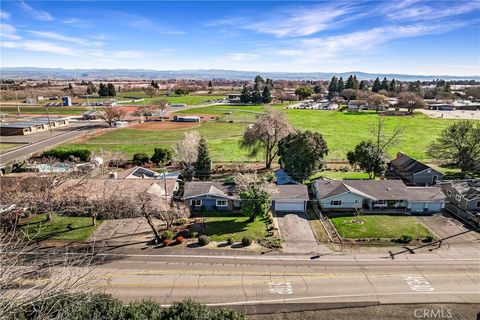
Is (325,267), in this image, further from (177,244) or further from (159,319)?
(159,319)

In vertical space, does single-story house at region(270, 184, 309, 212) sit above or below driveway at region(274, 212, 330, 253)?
above

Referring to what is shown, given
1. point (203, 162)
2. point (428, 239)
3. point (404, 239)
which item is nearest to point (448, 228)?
point (428, 239)

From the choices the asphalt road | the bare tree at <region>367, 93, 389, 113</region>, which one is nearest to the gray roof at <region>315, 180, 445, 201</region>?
the asphalt road

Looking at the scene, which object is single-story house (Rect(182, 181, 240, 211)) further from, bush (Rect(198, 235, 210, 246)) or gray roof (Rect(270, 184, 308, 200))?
bush (Rect(198, 235, 210, 246))

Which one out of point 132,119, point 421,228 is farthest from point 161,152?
point 132,119

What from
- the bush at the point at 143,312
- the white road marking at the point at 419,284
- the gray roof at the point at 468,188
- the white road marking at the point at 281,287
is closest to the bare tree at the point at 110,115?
the white road marking at the point at 281,287

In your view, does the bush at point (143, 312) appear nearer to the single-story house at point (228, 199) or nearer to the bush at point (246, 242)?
the bush at point (246, 242)

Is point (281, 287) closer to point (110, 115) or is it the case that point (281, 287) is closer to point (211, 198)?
point (211, 198)

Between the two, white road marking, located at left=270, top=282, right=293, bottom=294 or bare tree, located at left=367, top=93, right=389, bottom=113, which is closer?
white road marking, located at left=270, top=282, right=293, bottom=294
